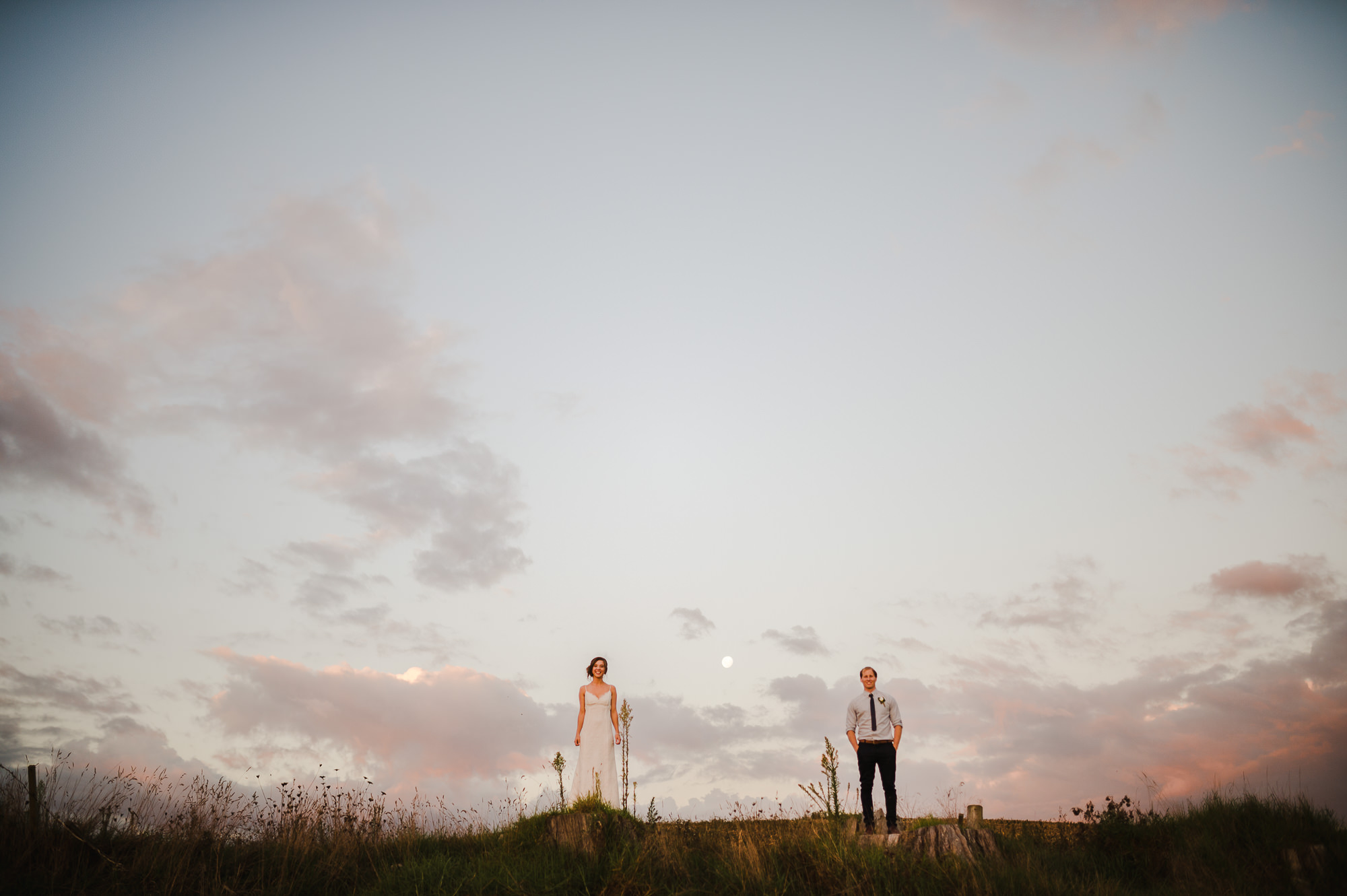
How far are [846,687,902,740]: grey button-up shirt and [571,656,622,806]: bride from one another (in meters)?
4.50

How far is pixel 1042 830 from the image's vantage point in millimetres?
15000

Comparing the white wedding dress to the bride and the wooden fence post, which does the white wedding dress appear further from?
the wooden fence post

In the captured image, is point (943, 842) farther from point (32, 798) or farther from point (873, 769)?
point (32, 798)

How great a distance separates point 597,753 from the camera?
14938mm

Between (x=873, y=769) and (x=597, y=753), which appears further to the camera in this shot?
(x=597, y=753)

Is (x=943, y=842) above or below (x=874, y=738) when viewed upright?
below

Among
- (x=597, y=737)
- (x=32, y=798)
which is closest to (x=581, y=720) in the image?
(x=597, y=737)

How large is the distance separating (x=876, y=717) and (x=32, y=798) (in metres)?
13.3

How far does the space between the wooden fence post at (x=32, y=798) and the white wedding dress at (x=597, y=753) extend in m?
8.34

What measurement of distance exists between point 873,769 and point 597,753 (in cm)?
536

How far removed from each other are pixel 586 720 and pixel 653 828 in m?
3.02

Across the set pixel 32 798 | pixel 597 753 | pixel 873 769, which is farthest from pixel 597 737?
pixel 32 798

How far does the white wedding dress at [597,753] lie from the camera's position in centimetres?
1464

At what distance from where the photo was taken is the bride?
48.1 feet
